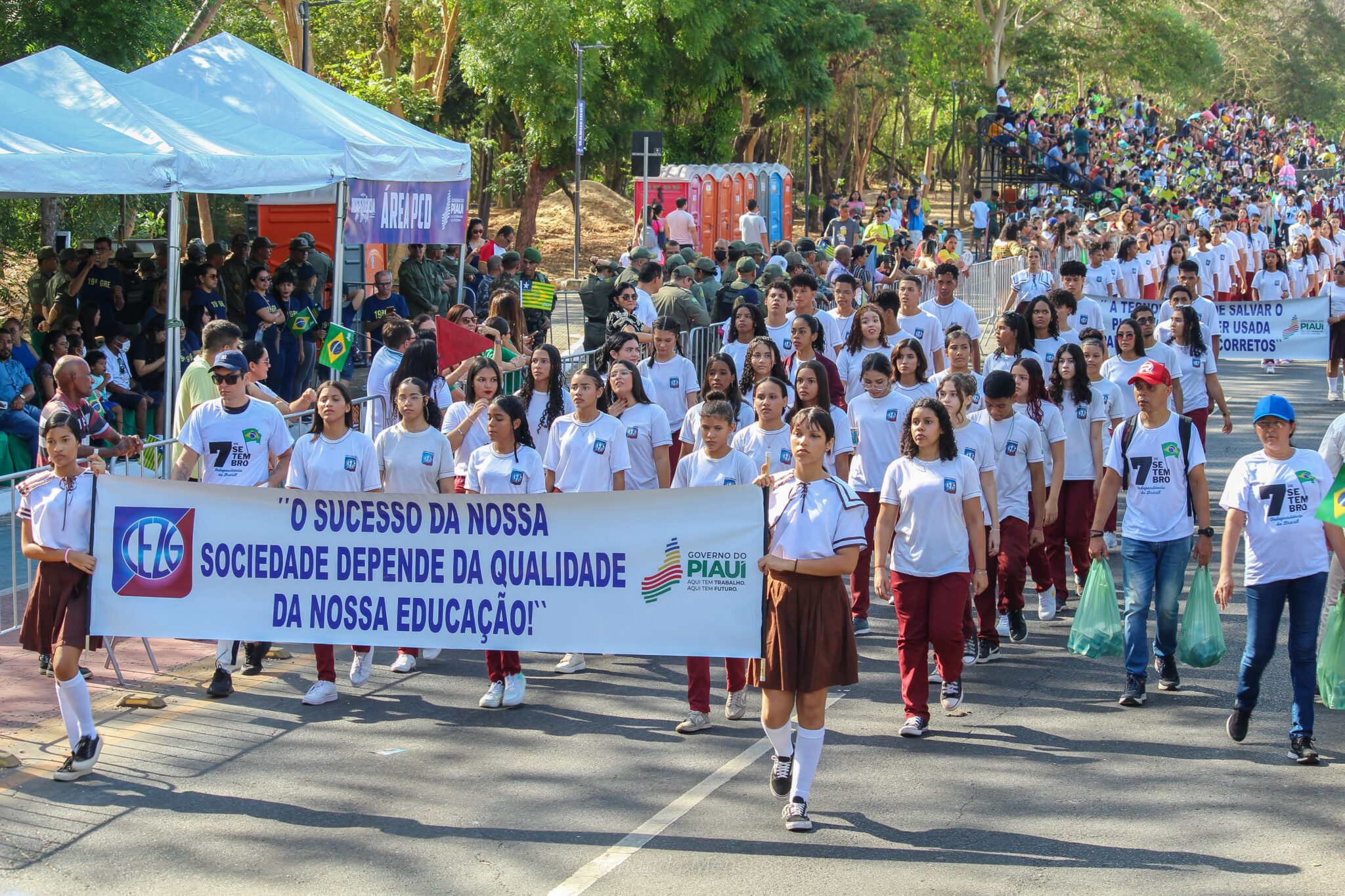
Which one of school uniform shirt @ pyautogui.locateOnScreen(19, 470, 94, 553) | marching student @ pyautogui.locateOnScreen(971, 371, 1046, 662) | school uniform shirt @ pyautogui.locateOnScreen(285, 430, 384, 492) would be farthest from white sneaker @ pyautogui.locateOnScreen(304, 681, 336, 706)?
marching student @ pyautogui.locateOnScreen(971, 371, 1046, 662)

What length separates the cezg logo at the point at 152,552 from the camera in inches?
287

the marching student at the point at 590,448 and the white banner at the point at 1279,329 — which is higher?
the white banner at the point at 1279,329

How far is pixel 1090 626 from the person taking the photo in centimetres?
824

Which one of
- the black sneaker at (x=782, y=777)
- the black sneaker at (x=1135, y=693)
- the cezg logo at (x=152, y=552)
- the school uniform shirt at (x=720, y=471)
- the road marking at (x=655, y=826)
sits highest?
the school uniform shirt at (x=720, y=471)

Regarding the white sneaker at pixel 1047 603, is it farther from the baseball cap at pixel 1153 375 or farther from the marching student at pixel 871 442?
the baseball cap at pixel 1153 375

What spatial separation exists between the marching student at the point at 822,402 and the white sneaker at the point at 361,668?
286 centimetres

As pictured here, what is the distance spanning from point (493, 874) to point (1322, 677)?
14.5ft

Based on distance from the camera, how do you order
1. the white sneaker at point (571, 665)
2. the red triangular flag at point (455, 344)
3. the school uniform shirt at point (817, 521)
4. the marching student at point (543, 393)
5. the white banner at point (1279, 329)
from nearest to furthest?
the school uniform shirt at point (817, 521)
the white sneaker at point (571, 665)
the marching student at point (543, 393)
the red triangular flag at point (455, 344)
the white banner at point (1279, 329)

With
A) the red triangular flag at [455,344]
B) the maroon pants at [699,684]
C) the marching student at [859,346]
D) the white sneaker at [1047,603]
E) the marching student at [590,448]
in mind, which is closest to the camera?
the maroon pants at [699,684]

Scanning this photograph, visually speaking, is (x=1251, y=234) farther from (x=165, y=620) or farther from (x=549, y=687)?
(x=165, y=620)

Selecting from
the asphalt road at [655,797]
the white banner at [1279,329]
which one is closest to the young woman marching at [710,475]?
the asphalt road at [655,797]

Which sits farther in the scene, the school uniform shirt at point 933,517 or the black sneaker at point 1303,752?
the school uniform shirt at point 933,517

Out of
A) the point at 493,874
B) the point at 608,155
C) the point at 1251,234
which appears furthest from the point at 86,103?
the point at 608,155

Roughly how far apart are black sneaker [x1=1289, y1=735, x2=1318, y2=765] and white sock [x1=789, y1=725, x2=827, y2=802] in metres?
2.54
